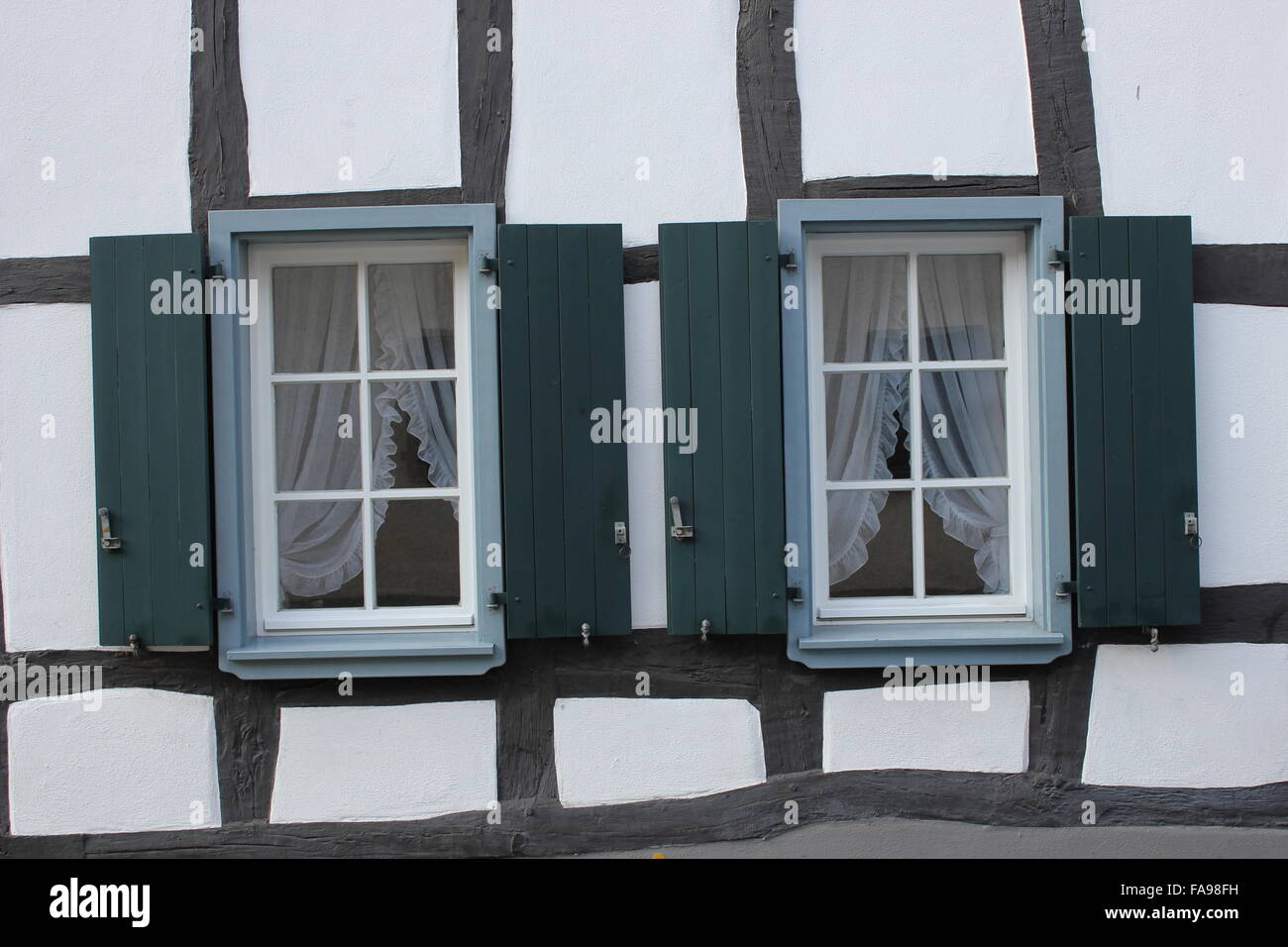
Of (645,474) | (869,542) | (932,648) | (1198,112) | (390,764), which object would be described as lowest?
→ (390,764)

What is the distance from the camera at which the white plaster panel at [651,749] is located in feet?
9.91

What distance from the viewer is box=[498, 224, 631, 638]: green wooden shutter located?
2949mm

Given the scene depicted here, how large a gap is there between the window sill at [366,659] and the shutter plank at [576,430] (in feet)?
1.01

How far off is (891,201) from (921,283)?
11.8 inches

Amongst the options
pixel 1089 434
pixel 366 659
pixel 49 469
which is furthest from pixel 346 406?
pixel 1089 434

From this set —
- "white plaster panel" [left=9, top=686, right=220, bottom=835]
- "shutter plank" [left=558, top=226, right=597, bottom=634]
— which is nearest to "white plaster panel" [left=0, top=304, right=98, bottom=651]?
"white plaster panel" [left=9, top=686, right=220, bottom=835]

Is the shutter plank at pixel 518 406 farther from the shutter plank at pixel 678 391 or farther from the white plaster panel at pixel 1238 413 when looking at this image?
the white plaster panel at pixel 1238 413

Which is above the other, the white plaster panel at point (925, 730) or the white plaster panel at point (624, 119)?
the white plaster panel at point (624, 119)

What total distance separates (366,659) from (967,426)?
6.56ft

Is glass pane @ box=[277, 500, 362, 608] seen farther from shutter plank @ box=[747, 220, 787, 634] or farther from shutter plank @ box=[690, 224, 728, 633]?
shutter plank @ box=[747, 220, 787, 634]

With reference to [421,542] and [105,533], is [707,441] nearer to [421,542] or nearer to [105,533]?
[421,542]

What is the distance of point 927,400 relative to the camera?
3158 mm

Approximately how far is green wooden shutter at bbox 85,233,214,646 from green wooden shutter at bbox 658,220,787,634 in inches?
55.1

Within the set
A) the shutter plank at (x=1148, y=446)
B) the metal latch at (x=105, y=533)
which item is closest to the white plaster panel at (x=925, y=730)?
the shutter plank at (x=1148, y=446)
